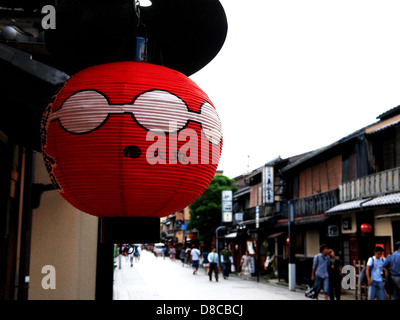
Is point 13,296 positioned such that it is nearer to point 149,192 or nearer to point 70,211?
point 70,211

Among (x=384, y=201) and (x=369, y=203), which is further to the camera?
(x=369, y=203)

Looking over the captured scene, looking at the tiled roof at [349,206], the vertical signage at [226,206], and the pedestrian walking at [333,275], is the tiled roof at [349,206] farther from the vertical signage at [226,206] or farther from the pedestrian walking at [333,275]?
the vertical signage at [226,206]

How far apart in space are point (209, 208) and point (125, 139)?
36.1 metres

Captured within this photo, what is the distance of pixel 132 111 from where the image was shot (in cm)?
215

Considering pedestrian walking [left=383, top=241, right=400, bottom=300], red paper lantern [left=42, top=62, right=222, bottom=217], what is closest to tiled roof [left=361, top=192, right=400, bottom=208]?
pedestrian walking [left=383, top=241, right=400, bottom=300]

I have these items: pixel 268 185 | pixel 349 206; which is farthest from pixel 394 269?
pixel 268 185

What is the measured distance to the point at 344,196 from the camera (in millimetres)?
19141

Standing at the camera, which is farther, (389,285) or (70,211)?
(389,285)

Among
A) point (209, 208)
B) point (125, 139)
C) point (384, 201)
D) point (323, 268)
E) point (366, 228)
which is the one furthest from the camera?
point (209, 208)

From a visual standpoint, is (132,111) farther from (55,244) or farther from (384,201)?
(384,201)

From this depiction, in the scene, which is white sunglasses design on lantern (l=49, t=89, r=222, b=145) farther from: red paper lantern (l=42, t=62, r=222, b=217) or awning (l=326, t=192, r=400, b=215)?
awning (l=326, t=192, r=400, b=215)

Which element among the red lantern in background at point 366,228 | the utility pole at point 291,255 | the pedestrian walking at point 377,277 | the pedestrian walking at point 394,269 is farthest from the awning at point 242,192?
the pedestrian walking at point 394,269

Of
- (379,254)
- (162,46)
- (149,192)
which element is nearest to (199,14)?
(162,46)
